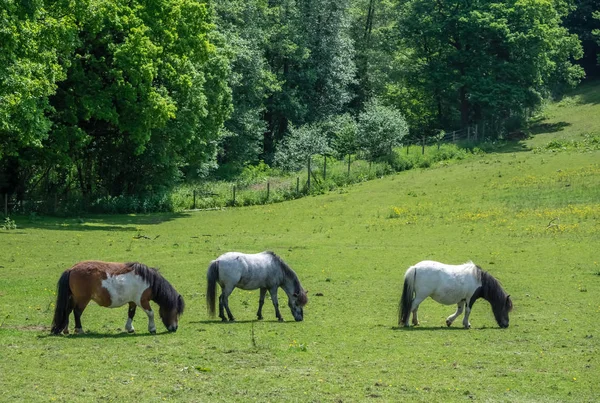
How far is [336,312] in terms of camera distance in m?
23.2

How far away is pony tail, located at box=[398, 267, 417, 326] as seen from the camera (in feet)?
68.5

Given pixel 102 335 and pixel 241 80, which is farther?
pixel 241 80

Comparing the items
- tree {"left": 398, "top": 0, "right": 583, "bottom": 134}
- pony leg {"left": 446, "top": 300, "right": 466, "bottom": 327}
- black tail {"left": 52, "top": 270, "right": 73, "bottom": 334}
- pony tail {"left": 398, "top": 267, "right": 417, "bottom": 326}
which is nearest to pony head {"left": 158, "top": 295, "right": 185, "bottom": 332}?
black tail {"left": 52, "top": 270, "right": 73, "bottom": 334}

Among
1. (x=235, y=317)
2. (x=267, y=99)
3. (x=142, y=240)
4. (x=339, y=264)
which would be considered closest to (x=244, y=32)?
(x=267, y=99)

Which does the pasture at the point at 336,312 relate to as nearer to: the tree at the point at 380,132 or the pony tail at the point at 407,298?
the pony tail at the point at 407,298

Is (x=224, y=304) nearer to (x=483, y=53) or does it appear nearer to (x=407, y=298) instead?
(x=407, y=298)

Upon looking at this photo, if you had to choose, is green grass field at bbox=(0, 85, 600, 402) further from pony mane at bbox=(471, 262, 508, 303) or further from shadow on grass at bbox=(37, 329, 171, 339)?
pony mane at bbox=(471, 262, 508, 303)

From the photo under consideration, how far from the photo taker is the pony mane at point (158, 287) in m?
18.9

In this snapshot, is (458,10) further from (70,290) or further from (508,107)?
(70,290)

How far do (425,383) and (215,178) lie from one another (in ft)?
185

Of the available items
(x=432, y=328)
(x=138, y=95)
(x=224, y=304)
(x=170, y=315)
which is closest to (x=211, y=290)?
(x=224, y=304)

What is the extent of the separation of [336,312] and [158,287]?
590 cm

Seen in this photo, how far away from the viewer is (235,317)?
2211 centimetres

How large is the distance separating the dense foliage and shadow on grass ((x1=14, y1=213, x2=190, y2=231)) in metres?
3.06
